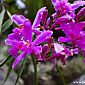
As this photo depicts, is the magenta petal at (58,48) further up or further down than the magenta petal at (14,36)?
further down

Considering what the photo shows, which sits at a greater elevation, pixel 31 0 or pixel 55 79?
pixel 31 0

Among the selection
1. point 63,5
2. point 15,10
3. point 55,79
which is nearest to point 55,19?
point 63,5

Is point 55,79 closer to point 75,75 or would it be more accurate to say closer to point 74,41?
point 75,75

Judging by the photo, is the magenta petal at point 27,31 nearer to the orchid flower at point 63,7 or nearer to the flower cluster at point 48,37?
the flower cluster at point 48,37

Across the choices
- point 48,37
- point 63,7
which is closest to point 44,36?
point 48,37

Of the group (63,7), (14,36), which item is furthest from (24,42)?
(63,7)

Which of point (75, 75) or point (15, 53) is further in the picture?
point (75, 75)

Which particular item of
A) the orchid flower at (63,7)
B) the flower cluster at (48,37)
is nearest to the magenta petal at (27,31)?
the flower cluster at (48,37)

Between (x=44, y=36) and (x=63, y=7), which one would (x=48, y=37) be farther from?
(x=63, y=7)
